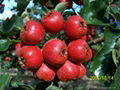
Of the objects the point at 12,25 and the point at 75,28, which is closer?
the point at 75,28

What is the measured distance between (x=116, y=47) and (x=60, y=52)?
206 mm

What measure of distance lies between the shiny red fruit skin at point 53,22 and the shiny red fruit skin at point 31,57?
0.08 metres

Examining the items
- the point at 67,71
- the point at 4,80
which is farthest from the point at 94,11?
the point at 4,80

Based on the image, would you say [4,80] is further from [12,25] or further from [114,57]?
[114,57]

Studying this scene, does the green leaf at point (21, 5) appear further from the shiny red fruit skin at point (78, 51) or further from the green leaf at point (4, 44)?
the shiny red fruit skin at point (78, 51)

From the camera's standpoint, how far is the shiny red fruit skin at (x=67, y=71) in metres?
1.07

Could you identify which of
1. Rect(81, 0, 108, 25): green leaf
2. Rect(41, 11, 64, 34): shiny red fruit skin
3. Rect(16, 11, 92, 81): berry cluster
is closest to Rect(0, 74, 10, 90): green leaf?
Rect(16, 11, 92, 81): berry cluster

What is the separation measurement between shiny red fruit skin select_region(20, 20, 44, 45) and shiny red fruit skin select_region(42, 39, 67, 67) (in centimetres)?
4

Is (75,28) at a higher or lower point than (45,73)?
higher

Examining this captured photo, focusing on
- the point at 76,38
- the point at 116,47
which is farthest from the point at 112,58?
the point at 76,38

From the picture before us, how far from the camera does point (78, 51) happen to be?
1.06 m

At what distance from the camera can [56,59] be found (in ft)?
3.40

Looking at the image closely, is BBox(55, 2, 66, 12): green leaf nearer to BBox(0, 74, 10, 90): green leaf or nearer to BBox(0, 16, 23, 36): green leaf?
BBox(0, 16, 23, 36): green leaf

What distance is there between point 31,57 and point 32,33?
0.25ft
